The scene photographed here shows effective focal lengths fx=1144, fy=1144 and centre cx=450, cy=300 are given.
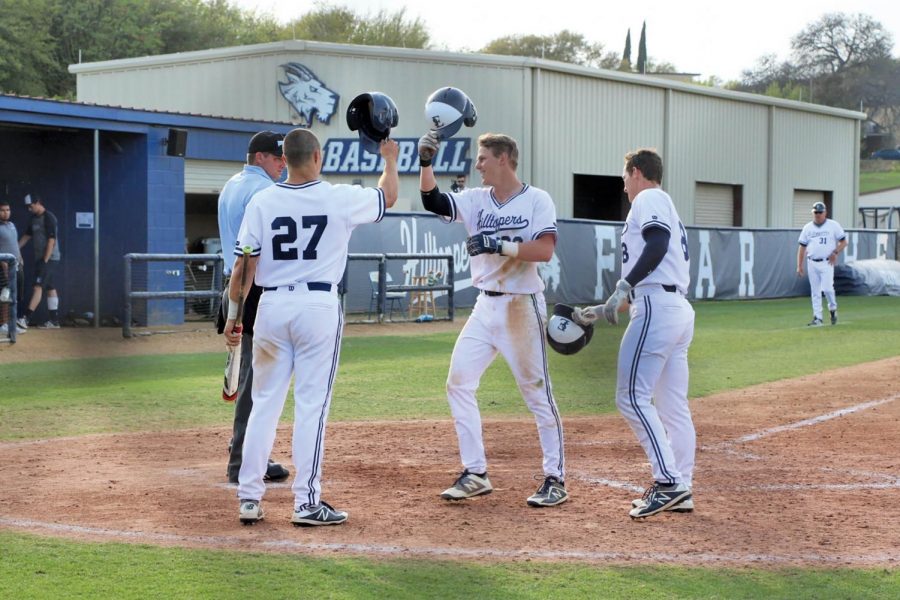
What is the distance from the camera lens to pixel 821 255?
20.5 metres

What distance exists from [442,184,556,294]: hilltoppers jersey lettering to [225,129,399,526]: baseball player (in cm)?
85

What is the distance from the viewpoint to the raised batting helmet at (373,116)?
20.8ft

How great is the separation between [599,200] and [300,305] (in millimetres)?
33040

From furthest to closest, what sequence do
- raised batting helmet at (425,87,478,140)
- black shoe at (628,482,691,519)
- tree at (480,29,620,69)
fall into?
tree at (480,29,620,69)
raised batting helmet at (425,87,478,140)
black shoe at (628,482,691,519)

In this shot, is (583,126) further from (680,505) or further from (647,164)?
(680,505)

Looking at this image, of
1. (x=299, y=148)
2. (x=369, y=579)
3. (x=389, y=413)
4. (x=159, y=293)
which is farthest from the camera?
(x=159, y=293)

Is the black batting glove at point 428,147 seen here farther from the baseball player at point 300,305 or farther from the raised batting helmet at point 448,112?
the baseball player at point 300,305

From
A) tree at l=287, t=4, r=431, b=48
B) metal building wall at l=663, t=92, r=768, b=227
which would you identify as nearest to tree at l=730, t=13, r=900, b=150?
tree at l=287, t=4, r=431, b=48

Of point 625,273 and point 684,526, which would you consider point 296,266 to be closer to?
point 625,273

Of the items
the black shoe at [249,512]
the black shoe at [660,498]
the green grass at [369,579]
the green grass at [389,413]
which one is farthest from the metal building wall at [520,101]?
the green grass at [369,579]

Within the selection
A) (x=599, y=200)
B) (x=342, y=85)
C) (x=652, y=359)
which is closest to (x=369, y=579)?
(x=652, y=359)

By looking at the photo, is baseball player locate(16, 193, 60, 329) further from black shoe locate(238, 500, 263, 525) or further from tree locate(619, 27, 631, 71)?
tree locate(619, 27, 631, 71)

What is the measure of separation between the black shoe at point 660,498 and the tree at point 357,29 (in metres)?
59.9

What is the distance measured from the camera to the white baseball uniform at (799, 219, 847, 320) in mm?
20375
